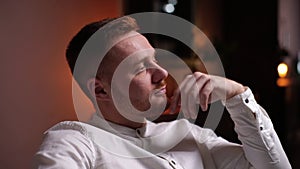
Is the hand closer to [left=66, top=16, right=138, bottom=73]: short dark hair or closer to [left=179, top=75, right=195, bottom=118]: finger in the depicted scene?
[left=179, top=75, right=195, bottom=118]: finger

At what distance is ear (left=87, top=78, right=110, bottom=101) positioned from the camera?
1.09 m

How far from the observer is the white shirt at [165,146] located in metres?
0.95

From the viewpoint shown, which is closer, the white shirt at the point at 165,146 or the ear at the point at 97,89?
the white shirt at the point at 165,146

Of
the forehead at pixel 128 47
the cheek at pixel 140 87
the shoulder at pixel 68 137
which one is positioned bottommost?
the shoulder at pixel 68 137

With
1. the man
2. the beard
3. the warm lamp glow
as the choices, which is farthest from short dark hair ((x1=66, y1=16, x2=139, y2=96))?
the warm lamp glow

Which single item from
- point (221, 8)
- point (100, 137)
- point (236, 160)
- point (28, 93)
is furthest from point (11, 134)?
point (221, 8)

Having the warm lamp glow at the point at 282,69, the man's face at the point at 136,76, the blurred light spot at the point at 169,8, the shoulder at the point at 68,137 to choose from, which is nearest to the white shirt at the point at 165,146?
the shoulder at the point at 68,137

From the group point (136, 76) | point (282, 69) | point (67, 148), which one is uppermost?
point (136, 76)

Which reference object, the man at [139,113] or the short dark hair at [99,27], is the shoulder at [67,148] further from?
the short dark hair at [99,27]

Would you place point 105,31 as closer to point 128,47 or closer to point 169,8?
point 128,47

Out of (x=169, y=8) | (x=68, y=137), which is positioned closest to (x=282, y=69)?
(x=169, y=8)

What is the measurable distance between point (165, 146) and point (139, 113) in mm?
124

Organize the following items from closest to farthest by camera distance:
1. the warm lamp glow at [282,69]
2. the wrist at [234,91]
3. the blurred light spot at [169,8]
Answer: the wrist at [234,91]
the blurred light spot at [169,8]
the warm lamp glow at [282,69]

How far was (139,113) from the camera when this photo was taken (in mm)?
1089
